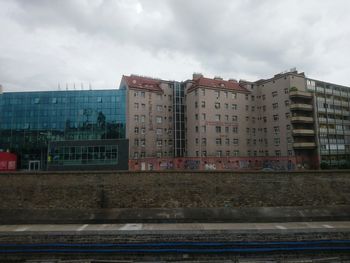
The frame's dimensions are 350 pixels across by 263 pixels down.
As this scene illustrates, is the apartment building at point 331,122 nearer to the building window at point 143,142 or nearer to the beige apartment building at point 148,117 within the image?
the beige apartment building at point 148,117

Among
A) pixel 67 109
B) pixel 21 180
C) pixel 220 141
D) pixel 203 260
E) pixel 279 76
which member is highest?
pixel 279 76

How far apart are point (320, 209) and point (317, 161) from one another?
34.1 m

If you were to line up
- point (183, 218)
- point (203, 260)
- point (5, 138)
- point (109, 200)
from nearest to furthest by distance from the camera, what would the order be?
point (203, 260) → point (183, 218) → point (109, 200) → point (5, 138)

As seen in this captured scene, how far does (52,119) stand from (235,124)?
3949 centimetres

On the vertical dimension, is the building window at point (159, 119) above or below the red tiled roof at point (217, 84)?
below

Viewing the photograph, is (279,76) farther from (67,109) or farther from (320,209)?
(67,109)

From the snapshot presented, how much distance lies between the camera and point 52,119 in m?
55.8

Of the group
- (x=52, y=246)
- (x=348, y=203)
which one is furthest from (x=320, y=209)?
(x=52, y=246)

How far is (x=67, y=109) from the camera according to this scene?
5612 centimetres

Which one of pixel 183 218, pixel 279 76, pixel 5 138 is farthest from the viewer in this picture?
pixel 279 76

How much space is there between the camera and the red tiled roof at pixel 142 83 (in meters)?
57.8

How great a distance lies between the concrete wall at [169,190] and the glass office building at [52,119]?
92.4 ft

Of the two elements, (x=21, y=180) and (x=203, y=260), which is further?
(x=21, y=180)

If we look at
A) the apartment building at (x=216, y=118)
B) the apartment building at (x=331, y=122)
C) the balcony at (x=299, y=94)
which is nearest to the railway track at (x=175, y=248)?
the apartment building at (x=216, y=118)
